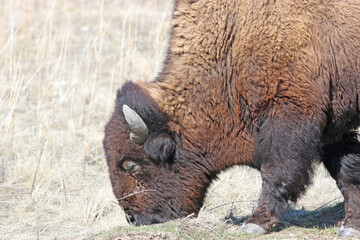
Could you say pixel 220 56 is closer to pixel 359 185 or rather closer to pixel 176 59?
pixel 176 59

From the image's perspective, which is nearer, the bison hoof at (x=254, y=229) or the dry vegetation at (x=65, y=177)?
the bison hoof at (x=254, y=229)

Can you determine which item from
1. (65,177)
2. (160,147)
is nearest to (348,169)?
(160,147)

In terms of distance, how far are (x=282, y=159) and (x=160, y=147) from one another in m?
1.05

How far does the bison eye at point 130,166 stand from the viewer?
5.02 meters

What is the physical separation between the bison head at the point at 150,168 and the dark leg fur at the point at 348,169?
124cm

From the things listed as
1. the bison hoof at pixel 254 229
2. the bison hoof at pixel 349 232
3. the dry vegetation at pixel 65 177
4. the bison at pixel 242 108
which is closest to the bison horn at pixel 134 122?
the bison at pixel 242 108

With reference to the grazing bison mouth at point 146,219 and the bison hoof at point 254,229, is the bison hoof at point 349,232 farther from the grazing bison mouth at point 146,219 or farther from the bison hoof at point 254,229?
the grazing bison mouth at point 146,219

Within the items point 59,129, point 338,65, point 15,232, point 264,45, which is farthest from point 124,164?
point 59,129

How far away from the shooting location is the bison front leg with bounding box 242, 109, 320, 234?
4652 millimetres

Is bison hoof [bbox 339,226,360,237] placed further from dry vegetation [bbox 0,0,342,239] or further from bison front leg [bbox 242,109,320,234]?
dry vegetation [bbox 0,0,342,239]

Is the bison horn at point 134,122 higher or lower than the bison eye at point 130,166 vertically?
higher

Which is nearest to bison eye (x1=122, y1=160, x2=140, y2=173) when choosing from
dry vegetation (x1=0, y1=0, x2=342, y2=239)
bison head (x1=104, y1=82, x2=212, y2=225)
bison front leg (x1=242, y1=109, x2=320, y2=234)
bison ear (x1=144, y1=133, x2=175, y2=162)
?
bison head (x1=104, y1=82, x2=212, y2=225)

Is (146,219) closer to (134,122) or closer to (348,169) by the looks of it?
(134,122)

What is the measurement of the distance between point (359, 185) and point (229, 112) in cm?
148
